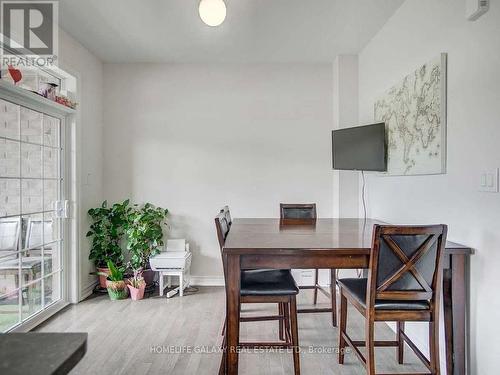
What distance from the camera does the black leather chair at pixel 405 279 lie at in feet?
5.69

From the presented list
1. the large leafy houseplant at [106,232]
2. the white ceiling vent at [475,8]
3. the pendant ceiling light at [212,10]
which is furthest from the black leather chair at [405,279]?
the large leafy houseplant at [106,232]

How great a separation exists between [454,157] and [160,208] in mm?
3065

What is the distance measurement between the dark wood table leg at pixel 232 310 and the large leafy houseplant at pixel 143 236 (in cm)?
204

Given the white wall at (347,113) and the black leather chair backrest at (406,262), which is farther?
the white wall at (347,113)

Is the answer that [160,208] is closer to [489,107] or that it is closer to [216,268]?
[216,268]

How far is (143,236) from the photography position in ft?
12.2

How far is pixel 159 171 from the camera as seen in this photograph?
4.14m

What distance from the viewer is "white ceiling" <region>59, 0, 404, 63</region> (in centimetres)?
280

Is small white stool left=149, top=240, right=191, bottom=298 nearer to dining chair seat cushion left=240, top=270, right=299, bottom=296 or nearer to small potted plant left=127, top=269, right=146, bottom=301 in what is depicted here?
small potted plant left=127, top=269, right=146, bottom=301

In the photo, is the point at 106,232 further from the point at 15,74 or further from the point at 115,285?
the point at 15,74

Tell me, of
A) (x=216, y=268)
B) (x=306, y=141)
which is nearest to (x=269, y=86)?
(x=306, y=141)

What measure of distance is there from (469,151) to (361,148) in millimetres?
1345

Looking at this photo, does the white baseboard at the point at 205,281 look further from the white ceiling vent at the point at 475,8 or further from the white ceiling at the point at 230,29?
the white ceiling vent at the point at 475,8

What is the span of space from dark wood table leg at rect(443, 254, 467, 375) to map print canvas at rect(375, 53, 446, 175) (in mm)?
607
